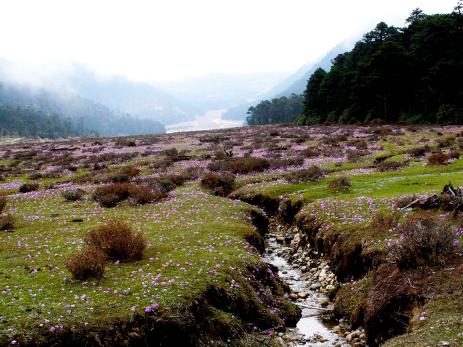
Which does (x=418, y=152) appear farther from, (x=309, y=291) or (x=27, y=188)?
(x=27, y=188)

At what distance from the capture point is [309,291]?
15984 mm

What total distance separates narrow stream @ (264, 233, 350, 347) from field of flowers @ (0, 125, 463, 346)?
0.62m

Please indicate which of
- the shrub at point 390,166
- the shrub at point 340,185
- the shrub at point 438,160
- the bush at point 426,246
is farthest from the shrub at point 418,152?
the bush at point 426,246

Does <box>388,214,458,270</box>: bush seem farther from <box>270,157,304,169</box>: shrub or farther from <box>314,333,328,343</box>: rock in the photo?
<box>270,157,304,169</box>: shrub

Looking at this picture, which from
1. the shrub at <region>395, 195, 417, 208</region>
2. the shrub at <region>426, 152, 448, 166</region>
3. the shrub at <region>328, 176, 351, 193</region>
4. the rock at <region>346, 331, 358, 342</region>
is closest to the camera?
the rock at <region>346, 331, 358, 342</region>

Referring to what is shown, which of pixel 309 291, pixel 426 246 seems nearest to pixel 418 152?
Result: pixel 309 291

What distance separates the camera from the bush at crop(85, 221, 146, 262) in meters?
14.7

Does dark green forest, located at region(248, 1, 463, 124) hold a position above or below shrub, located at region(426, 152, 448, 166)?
above

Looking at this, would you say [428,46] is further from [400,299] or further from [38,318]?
[38,318]

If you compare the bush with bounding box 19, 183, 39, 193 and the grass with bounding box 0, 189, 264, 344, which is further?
the bush with bounding box 19, 183, 39, 193

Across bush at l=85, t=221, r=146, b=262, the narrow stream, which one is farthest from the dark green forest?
bush at l=85, t=221, r=146, b=262

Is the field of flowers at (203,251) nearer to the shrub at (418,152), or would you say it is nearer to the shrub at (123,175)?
the shrub at (123,175)

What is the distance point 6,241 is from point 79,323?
31.3 feet

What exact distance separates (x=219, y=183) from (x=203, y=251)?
1608 cm
